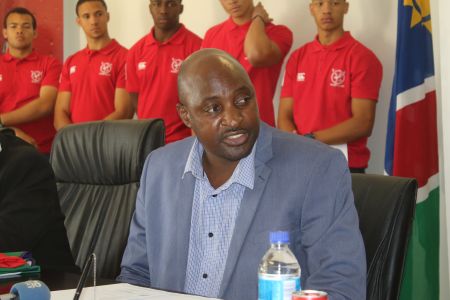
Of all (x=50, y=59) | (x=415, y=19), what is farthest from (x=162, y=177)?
(x=50, y=59)

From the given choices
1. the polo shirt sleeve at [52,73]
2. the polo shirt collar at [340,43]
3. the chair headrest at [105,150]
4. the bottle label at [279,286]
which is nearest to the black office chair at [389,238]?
the bottle label at [279,286]

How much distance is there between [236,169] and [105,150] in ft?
2.98

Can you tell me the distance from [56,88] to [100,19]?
0.75 metres

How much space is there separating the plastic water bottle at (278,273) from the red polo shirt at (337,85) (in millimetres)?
2999

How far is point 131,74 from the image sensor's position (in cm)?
546

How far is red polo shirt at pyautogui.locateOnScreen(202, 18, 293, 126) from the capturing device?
4742 mm

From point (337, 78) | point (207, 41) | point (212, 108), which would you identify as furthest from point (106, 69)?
point (212, 108)

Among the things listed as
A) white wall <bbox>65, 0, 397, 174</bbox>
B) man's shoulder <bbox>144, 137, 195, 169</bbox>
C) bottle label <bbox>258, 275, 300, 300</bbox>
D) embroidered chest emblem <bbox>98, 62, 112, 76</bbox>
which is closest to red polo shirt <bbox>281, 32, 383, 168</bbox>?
white wall <bbox>65, 0, 397, 174</bbox>

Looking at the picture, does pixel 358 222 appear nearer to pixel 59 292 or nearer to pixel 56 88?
pixel 59 292

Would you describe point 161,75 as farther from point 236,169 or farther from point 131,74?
point 236,169

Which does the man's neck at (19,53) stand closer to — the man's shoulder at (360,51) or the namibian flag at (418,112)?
the man's shoulder at (360,51)

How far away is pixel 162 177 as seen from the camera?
84.6 inches

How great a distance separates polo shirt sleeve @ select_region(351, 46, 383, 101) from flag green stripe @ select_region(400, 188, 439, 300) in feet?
2.51

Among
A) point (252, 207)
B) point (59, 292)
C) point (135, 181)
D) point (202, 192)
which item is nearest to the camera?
point (59, 292)
